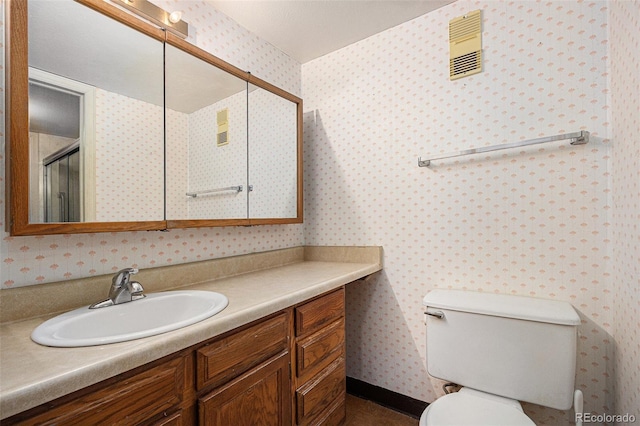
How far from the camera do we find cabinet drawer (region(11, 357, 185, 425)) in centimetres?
65

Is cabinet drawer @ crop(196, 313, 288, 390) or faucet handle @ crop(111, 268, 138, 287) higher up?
faucet handle @ crop(111, 268, 138, 287)

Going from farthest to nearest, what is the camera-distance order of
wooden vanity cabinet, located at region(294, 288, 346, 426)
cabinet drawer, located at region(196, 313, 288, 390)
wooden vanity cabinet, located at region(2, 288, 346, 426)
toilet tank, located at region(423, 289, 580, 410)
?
wooden vanity cabinet, located at region(294, 288, 346, 426), toilet tank, located at region(423, 289, 580, 410), cabinet drawer, located at region(196, 313, 288, 390), wooden vanity cabinet, located at region(2, 288, 346, 426)

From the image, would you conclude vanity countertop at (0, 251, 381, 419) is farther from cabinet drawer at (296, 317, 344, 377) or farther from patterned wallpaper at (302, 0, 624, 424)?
patterned wallpaper at (302, 0, 624, 424)

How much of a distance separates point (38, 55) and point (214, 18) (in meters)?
0.90

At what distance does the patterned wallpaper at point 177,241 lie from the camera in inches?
39.3

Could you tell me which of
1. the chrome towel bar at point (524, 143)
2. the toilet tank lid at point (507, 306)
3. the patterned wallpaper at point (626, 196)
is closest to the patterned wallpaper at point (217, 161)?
the chrome towel bar at point (524, 143)

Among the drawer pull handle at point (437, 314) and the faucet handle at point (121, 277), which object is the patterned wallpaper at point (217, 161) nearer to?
the faucet handle at point (121, 277)

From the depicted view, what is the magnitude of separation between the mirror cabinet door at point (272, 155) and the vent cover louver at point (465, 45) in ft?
3.21

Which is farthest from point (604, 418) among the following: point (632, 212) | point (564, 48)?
point (564, 48)

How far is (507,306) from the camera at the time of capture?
132 cm

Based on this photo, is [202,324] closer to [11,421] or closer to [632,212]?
[11,421]

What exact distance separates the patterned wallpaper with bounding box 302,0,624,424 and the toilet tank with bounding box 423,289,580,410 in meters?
0.22

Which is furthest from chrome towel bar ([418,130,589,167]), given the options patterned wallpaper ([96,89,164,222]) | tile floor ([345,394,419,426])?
tile floor ([345,394,419,426])

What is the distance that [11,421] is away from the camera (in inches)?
22.9
